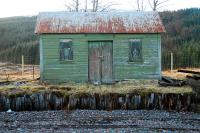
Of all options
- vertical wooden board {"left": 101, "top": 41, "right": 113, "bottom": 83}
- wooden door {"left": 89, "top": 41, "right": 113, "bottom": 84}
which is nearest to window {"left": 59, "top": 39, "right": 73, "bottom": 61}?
wooden door {"left": 89, "top": 41, "right": 113, "bottom": 84}

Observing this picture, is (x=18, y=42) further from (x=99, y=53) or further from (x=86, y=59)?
(x=99, y=53)

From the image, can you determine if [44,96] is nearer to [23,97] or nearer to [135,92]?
[23,97]

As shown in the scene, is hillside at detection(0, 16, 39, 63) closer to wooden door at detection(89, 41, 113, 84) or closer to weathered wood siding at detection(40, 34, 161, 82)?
weathered wood siding at detection(40, 34, 161, 82)

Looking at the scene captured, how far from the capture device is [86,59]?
23766 millimetres

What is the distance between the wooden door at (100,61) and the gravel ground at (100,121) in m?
7.27

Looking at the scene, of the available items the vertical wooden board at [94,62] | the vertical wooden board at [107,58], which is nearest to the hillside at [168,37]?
the vertical wooden board at [107,58]

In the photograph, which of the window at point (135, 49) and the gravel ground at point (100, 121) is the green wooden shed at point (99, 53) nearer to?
the window at point (135, 49)

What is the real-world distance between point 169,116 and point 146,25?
31.0 feet

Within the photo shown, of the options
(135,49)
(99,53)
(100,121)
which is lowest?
(100,121)

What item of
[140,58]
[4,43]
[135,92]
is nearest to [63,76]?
[140,58]

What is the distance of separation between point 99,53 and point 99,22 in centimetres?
187

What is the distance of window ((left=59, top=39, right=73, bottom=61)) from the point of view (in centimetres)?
2383

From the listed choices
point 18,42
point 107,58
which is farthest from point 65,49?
point 18,42

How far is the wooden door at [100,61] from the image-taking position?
23.8m
